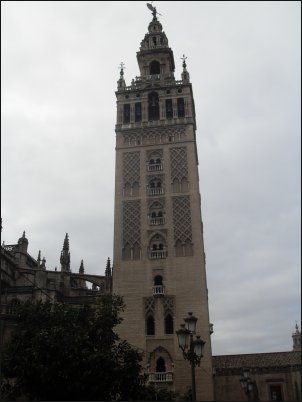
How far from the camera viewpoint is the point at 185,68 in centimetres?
4212

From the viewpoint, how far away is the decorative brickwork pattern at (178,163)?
3644 centimetres

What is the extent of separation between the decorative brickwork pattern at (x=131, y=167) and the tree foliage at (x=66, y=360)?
18.5m

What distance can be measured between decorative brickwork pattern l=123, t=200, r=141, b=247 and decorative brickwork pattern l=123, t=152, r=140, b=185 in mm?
2096

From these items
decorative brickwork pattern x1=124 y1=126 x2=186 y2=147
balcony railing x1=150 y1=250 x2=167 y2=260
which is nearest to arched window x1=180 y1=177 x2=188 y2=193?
decorative brickwork pattern x1=124 y1=126 x2=186 y2=147

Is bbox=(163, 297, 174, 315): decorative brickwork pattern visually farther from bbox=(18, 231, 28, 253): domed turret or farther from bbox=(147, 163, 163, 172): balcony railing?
bbox=(18, 231, 28, 253): domed turret

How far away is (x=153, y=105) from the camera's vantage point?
40.2m

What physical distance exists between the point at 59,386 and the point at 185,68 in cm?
3210

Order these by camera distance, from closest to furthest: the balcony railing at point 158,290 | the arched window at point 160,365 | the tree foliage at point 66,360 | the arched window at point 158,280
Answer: the tree foliage at point 66,360 < the arched window at point 160,365 < the balcony railing at point 158,290 < the arched window at point 158,280

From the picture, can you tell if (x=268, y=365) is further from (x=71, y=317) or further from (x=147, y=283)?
(x=71, y=317)

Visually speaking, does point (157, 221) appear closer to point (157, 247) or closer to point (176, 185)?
point (157, 247)

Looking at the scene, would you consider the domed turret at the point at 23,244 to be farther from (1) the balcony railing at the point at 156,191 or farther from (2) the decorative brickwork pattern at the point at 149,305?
(2) the decorative brickwork pattern at the point at 149,305

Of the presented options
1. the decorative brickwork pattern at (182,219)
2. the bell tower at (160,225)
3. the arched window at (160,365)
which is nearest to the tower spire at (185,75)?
the bell tower at (160,225)

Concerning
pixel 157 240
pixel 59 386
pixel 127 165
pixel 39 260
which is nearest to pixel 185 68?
pixel 127 165

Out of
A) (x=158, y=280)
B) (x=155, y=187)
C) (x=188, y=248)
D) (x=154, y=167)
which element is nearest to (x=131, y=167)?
(x=154, y=167)
